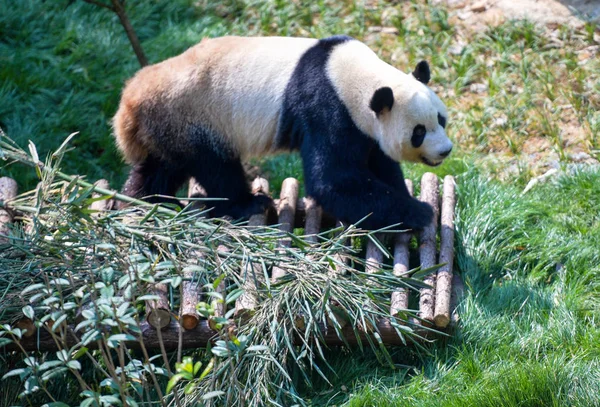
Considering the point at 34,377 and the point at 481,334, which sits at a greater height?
the point at 34,377

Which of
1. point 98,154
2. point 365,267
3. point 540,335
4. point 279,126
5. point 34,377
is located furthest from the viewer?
point 98,154

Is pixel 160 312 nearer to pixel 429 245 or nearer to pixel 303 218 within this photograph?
pixel 303 218

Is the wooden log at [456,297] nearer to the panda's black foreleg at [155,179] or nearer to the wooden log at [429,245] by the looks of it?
the wooden log at [429,245]

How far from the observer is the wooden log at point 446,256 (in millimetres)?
4559

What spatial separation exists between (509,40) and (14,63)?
14.8ft

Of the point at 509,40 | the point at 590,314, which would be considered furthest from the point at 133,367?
the point at 509,40

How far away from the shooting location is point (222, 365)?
3918 mm

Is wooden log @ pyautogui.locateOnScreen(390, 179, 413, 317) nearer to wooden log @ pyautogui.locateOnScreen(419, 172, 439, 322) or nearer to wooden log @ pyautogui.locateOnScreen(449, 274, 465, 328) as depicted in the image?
wooden log @ pyautogui.locateOnScreen(419, 172, 439, 322)

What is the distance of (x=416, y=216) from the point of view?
5.13 m

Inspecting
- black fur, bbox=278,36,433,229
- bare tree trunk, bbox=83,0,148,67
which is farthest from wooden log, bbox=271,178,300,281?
bare tree trunk, bbox=83,0,148,67

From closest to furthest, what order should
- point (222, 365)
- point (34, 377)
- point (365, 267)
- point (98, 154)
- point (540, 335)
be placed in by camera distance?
point (34, 377)
point (222, 365)
point (540, 335)
point (365, 267)
point (98, 154)

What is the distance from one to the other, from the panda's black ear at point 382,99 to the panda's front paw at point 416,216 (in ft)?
2.03

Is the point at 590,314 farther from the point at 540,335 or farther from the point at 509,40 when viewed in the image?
the point at 509,40

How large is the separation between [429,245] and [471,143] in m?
1.95
